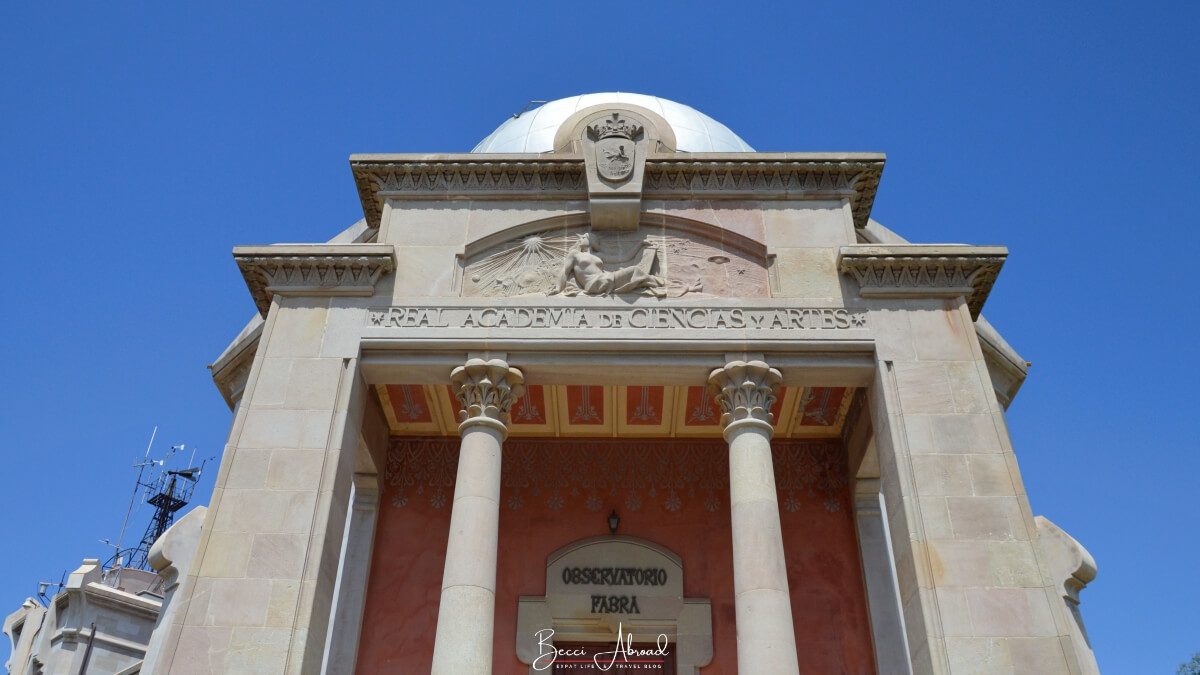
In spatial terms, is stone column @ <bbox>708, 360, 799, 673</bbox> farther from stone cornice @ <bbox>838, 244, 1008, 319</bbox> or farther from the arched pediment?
stone cornice @ <bbox>838, 244, 1008, 319</bbox>

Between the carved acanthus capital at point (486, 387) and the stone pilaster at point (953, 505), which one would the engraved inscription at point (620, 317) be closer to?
the carved acanthus capital at point (486, 387)

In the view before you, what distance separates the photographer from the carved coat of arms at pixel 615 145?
1596cm

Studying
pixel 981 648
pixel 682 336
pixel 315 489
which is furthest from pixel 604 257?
pixel 981 648

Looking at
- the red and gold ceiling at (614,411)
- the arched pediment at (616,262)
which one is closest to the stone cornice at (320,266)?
the arched pediment at (616,262)

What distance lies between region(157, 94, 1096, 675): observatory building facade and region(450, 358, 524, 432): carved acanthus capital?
0.04m

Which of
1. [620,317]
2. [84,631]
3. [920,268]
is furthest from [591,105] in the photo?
[84,631]

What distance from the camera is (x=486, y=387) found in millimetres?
14039

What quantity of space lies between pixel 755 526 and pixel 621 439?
5442 mm

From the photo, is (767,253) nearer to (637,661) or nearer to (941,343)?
(941,343)

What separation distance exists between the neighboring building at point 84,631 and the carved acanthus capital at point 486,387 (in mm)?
17378

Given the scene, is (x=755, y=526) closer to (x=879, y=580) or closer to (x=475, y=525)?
(x=475, y=525)

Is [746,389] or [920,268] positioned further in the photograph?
[920,268]

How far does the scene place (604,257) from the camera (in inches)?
613

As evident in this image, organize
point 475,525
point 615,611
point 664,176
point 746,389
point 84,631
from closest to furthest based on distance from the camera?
1. point 475,525
2. point 746,389
3. point 615,611
4. point 664,176
5. point 84,631
